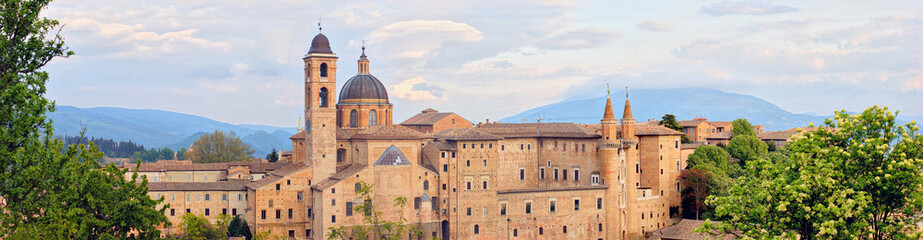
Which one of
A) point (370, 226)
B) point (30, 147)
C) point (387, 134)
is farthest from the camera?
point (387, 134)

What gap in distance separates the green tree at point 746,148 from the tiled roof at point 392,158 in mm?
30704

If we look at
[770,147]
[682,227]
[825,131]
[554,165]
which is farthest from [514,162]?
[825,131]

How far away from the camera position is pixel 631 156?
63.4m

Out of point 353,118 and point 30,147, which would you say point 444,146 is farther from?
point 30,147

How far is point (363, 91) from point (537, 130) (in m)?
14.6

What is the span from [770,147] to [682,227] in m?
24.3

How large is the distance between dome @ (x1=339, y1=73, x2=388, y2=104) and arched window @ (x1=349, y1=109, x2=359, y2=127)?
879 millimetres

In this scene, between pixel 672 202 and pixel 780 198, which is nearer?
pixel 780 198

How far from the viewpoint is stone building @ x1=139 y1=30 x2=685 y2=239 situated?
57531 millimetres

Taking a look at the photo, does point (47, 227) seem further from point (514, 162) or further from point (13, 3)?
point (514, 162)

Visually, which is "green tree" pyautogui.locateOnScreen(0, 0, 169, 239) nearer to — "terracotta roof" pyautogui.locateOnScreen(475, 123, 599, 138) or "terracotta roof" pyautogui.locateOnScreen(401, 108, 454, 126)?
"terracotta roof" pyautogui.locateOnScreen(475, 123, 599, 138)

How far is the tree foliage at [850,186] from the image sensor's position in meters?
23.8

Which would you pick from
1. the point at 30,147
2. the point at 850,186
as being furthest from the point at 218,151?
the point at 850,186

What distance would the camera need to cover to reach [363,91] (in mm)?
70375
